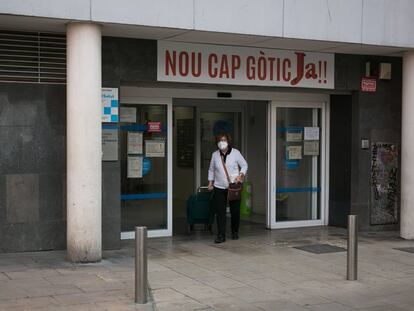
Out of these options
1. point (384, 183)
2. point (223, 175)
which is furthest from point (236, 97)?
point (384, 183)

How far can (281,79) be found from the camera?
441 inches

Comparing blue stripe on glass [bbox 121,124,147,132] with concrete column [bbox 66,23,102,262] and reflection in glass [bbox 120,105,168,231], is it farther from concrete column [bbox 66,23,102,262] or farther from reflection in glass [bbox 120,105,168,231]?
concrete column [bbox 66,23,102,262]

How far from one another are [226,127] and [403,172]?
421 cm

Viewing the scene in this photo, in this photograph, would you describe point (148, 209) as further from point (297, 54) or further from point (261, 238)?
point (297, 54)

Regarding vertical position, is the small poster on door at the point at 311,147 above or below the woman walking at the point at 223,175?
above

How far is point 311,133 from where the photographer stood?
12.4 m

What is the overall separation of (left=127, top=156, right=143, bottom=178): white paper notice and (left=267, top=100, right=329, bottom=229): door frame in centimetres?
257

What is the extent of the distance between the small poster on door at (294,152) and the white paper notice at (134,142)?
10.0 ft

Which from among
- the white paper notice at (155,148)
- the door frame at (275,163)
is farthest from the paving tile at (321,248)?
the white paper notice at (155,148)

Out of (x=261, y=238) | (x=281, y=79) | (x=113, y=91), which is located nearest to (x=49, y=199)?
(x=113, y=91)

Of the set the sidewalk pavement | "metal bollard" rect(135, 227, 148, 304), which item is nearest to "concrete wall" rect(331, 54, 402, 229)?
the sidewalk pavement

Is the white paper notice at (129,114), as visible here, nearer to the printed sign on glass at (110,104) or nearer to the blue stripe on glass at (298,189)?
the printed sign on glass at (110,104)

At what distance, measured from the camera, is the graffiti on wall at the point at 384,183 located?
12094mm

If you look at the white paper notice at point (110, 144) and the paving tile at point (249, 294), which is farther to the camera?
the white paper notice at point (110, 144)
